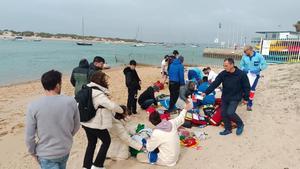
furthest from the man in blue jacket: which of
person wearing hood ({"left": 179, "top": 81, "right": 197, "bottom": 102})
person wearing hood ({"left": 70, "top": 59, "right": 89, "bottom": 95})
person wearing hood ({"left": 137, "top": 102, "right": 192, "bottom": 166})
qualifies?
person wearing hood ({"left": 137, "top": 102, "right": 192, "bottom": 166})

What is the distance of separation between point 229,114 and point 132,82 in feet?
8.93

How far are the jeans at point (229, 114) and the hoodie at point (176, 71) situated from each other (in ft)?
5.27

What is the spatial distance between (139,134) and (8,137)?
129 inches

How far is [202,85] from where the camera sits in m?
8.02

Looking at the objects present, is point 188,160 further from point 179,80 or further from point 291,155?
point 179,80

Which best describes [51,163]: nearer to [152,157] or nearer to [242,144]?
[152,157]

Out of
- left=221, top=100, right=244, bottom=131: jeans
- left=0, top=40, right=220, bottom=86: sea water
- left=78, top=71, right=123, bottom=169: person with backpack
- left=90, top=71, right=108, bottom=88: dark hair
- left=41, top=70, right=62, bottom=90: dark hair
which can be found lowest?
left=0, top=40, right=220, bottom=86: sea water

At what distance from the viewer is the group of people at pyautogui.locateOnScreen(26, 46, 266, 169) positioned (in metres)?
2.55

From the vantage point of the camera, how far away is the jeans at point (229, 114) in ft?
18.0

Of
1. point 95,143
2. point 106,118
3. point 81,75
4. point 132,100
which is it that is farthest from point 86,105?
point 132,100

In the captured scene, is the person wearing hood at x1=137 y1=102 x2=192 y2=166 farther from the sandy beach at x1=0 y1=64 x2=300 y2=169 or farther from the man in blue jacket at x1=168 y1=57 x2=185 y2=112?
the man in blue jacket at x1=168 y1=57 x2=185 y2=112

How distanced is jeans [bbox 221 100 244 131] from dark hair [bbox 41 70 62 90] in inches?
155

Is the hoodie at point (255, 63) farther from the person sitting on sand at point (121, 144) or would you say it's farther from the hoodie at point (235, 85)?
the person sitting on sand at point (121, 144)

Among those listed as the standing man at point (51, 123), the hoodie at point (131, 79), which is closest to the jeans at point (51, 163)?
the standing man at point (51, 123)
